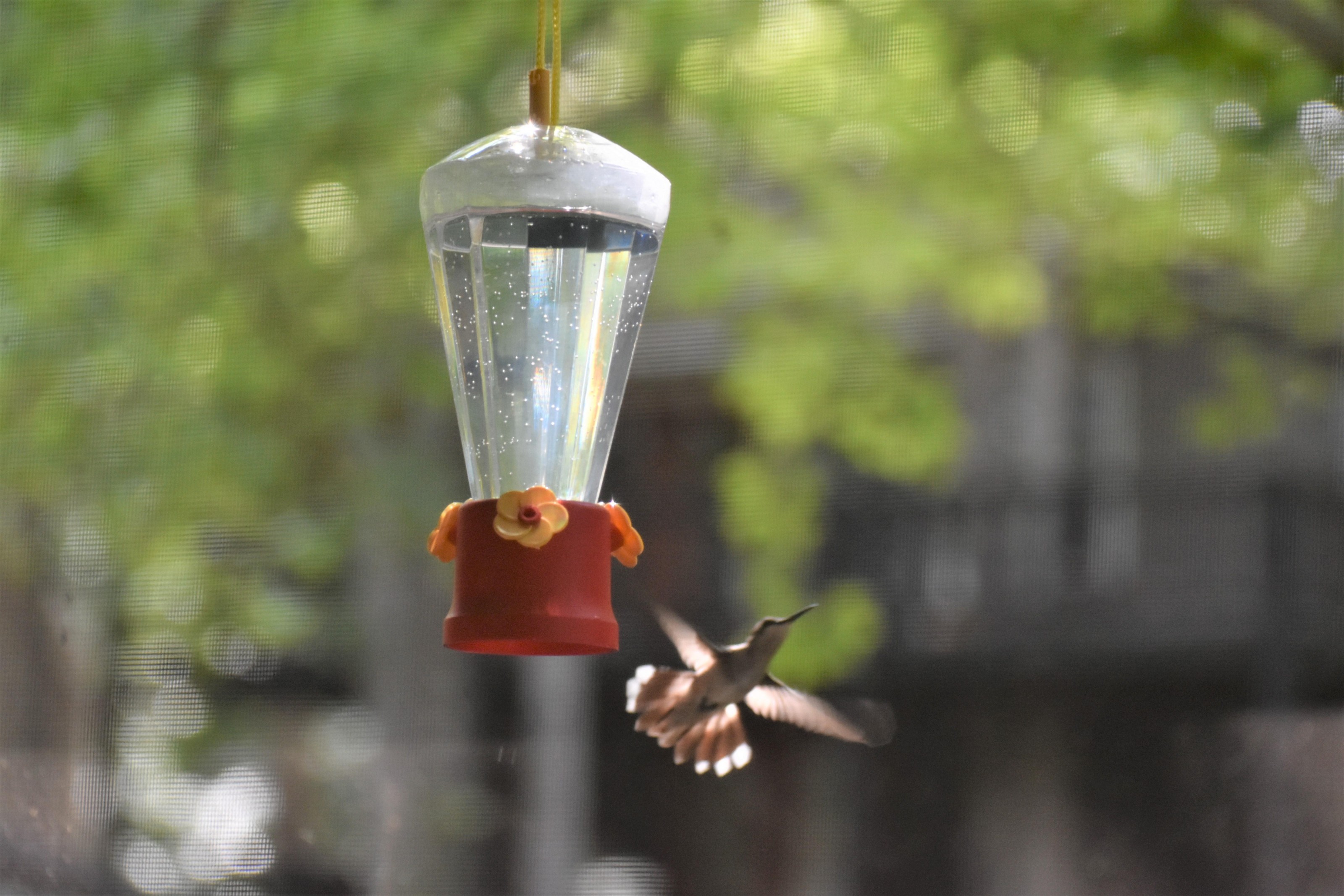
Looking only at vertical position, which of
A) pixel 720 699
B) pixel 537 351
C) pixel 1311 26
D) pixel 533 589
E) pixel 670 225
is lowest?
pixel 720 699

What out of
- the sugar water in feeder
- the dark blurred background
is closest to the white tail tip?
the dark blurred background

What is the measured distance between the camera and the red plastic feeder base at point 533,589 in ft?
2.96

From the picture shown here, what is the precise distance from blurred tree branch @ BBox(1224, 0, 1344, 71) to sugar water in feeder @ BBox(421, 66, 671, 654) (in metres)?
1.04

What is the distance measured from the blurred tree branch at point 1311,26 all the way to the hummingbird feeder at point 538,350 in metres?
1.04

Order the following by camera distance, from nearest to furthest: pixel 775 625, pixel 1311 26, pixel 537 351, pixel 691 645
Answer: pixel 537 351 → pixel 775 625 → pixel 691 645 → pixel 1311 26

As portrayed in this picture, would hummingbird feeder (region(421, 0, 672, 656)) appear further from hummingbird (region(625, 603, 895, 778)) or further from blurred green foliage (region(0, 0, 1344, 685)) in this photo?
blurred green foliage (region(0, 0, 1344, 685))

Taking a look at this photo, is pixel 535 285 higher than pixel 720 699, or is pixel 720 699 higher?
pixel 535 285

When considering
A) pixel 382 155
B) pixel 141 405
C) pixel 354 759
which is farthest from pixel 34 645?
pixel 382 155

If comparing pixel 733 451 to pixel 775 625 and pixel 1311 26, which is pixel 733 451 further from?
pixel 1311 26

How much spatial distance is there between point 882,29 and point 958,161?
0.22m

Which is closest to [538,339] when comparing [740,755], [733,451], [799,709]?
[799,709]

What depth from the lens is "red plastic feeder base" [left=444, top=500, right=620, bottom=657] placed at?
35.5 inches

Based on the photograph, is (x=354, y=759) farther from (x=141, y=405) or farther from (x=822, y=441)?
(x=822, y=441)

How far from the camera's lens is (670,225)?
6.47 feet
